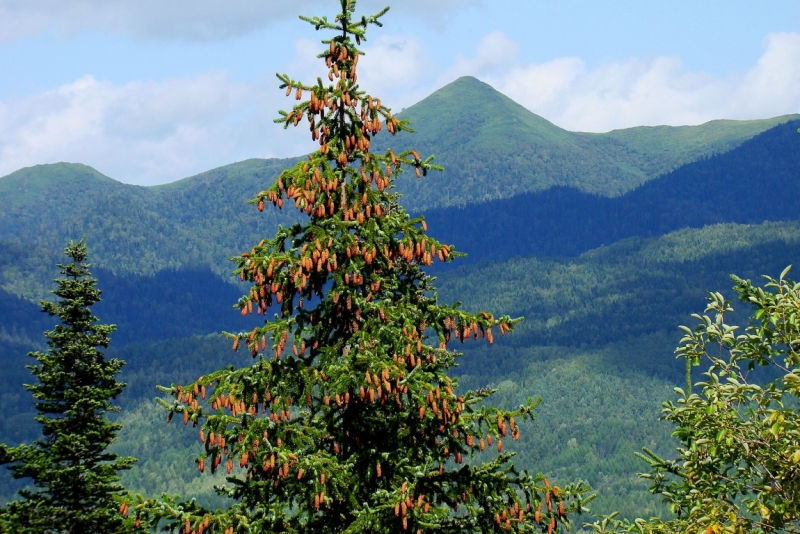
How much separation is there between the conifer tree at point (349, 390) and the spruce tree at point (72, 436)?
18.1 meters

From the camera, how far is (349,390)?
62.5 feet

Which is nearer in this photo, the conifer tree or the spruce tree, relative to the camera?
the conifer tree

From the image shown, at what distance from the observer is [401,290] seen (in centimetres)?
2066

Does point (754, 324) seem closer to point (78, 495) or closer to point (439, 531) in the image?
point (439, 531)

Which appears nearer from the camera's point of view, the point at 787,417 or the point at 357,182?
the point at 787,417

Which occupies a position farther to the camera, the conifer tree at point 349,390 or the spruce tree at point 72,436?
the spruce tree at point 72,436

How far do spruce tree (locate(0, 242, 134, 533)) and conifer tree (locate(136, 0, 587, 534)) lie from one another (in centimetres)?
1809

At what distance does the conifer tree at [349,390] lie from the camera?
18.2 metres

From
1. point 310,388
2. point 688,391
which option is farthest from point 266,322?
point 688,391

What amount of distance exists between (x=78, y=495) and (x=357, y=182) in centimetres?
2175

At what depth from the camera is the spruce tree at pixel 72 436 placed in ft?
118

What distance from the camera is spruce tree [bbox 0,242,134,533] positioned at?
36.0m

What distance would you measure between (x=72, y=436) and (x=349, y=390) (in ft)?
67.2

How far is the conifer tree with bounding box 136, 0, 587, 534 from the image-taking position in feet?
59.7
